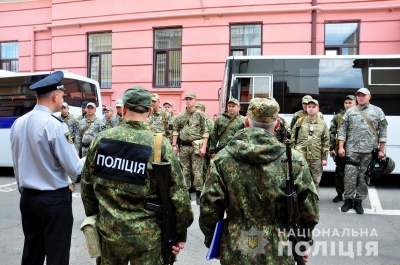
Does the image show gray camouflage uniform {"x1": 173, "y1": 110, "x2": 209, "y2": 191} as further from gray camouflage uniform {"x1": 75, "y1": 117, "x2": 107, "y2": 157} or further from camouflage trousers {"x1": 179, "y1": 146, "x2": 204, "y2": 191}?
gray camouflage uniform {"x1": 75, "y1": 117, "x2": 107, "y2": 157}

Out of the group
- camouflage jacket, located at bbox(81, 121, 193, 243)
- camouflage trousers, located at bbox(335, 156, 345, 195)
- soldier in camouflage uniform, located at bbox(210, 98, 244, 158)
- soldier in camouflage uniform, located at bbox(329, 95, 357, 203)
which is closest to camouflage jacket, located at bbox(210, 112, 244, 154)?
soldier in camouflage uniform, located at bbox(210, 98, 244, 158)

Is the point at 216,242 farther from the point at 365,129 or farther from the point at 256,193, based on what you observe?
the point at 365,129

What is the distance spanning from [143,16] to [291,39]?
497 centimetres

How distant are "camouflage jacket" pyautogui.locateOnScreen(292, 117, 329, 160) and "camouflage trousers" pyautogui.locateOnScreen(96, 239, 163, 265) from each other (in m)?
4.57

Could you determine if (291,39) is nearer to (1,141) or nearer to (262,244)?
(1,141)

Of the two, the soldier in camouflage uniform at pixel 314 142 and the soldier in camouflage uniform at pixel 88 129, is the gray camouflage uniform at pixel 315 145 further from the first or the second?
the soldier in camouflage uniform at pixel 88 129

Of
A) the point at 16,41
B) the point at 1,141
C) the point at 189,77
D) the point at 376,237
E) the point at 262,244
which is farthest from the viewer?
the point at 16,41

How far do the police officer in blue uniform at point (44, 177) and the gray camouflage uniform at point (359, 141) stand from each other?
4.52 meters

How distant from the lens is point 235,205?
2193 millimetres

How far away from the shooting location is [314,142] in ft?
21.0

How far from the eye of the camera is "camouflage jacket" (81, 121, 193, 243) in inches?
88.0

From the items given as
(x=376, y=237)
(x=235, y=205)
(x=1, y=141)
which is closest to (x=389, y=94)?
(x=376, y=237)

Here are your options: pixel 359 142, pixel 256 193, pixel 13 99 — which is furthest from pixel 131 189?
pixel 13 99

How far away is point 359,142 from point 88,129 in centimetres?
556
